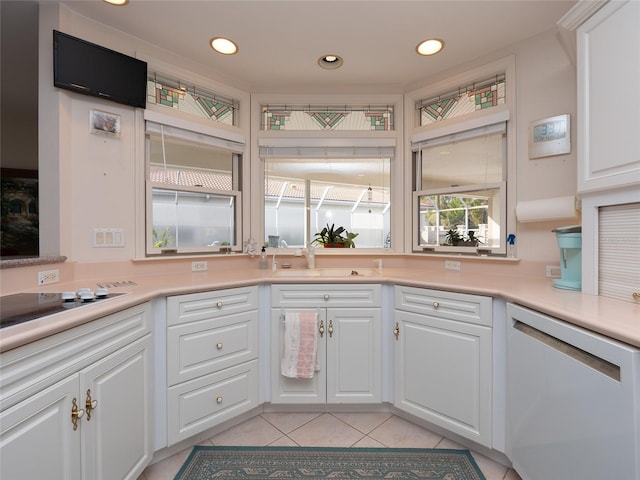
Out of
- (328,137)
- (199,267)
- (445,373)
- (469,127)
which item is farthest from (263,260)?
(469,127)

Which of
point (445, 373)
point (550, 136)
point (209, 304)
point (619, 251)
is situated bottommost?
point (445, 373)

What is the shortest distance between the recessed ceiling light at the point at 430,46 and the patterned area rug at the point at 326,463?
8.43ft

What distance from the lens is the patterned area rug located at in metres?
1.50

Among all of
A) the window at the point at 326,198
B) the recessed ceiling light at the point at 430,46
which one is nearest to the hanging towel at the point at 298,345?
the window at the point at 326,198

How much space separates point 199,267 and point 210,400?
972 mm

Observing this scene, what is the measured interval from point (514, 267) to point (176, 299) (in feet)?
7.16

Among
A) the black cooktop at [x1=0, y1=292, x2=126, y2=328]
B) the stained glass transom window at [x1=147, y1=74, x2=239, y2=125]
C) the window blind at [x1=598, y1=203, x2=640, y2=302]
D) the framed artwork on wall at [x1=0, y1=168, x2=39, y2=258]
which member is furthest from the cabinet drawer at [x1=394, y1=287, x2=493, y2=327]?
the framed artwork on wall at [x1=0, y1=168, x2=39, y2=258]

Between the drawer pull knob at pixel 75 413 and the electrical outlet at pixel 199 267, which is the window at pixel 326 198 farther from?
the drawer pull knob at pixel 75 413

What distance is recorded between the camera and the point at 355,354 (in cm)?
199

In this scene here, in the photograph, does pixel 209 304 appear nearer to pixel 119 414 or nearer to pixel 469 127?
pixel 119 414

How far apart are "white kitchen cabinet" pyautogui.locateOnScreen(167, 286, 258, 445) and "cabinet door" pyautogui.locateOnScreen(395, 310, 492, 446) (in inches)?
38.6

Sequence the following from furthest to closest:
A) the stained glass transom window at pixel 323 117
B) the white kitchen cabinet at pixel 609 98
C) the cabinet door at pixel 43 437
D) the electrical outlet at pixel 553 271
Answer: the stained glass transom window at pixel 323 117
the electrical outlet at pixel 553 271
the white kitchen cabinet at pixel 609 98
the cabinet door at pixel 43 437

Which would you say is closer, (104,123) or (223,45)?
(104,123)

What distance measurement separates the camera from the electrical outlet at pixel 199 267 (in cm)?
229
